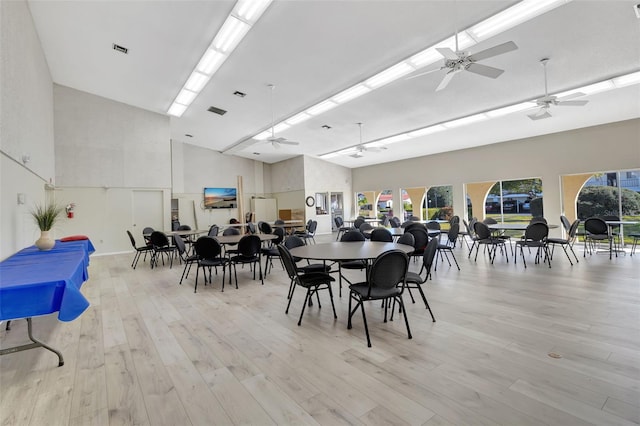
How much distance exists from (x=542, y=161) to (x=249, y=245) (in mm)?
8781

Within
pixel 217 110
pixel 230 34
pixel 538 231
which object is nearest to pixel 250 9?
pixel 230 34

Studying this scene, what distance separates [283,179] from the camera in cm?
1469

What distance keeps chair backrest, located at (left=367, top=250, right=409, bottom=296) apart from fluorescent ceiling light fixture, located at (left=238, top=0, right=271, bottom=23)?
4.04 meters

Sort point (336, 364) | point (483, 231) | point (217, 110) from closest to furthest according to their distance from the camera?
point (336, 364) < point (483, 231) < point (217, 110)

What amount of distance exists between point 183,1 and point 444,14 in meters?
3.95

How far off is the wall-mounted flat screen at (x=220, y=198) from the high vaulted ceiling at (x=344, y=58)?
461 centimetres

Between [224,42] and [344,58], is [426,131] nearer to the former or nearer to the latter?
[344,58]

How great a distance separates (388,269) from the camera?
9.18 feet

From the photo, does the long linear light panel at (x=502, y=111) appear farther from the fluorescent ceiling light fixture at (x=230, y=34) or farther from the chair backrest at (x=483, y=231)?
the fluorescent ceiling light fixture at (x=230, y=34)

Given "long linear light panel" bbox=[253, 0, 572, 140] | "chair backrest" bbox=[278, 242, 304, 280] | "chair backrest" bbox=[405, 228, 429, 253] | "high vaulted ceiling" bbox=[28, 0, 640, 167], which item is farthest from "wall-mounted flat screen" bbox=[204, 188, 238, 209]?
"chair backrest" bbox=[278, 242, 304, 280]

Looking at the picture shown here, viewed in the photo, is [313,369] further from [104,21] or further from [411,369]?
[104,21]

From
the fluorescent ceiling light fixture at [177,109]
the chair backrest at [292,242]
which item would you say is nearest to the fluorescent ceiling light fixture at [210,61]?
the fluorescent ceiling light fixture at [177,109]

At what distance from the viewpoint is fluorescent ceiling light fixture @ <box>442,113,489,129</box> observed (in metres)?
7.75

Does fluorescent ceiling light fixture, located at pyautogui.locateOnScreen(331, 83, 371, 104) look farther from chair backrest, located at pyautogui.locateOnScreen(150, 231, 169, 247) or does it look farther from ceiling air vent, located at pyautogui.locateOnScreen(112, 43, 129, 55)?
chair backrest, located at pyautogui.locateOnScreen(150, 231, 169, 247)
